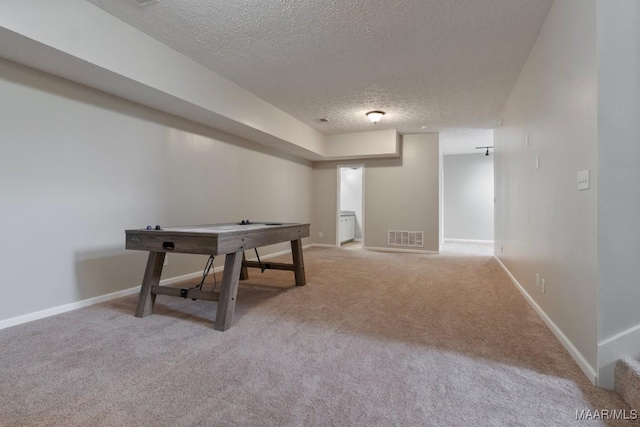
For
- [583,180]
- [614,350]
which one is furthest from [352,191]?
[614,350]

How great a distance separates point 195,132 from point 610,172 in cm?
424

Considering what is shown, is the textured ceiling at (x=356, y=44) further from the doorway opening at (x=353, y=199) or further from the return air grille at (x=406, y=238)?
the doorway opening at (x=353, y=199)

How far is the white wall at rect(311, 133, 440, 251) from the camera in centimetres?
648

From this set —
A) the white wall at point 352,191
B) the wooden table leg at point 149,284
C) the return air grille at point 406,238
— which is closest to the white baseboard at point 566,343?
the wooden table leg at point 149,284

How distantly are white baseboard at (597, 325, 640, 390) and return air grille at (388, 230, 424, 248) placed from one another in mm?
5069

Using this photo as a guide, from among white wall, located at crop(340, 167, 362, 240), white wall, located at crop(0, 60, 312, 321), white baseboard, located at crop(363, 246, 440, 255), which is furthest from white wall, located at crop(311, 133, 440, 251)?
white wall, located at crop(0, 60, 312, 321)

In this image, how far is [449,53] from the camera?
3.10 m

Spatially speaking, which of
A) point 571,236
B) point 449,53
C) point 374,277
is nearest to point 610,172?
point 571,236

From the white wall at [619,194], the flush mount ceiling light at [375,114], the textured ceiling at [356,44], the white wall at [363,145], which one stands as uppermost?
the textured ceiling at [356,44]

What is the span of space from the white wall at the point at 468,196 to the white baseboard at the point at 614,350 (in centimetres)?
745

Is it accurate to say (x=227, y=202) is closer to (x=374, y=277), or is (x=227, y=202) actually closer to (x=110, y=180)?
(x=110, y=180)

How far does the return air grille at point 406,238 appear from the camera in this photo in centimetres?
655

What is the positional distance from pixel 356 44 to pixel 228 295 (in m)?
2.66

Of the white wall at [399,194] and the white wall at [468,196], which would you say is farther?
the white wall at [468,196]
